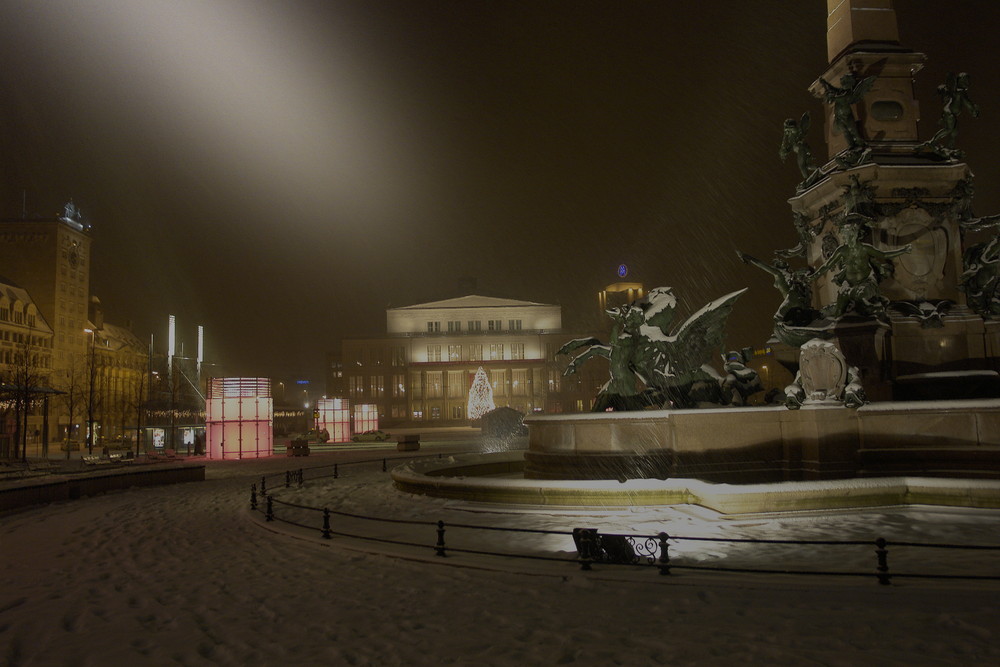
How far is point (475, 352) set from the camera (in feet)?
331

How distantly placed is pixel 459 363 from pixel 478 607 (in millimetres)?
88869

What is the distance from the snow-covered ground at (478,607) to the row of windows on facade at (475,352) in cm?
8820

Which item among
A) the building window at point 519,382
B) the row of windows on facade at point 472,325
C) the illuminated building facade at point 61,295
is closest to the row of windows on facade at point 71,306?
the illuminated building facade at point 61,295

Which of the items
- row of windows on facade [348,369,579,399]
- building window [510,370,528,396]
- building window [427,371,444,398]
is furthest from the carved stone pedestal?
building window [427,371,444,398]

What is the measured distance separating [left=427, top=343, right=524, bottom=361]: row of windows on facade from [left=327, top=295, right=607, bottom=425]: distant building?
13cm

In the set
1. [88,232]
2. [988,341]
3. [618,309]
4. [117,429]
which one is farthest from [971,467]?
[88,232]

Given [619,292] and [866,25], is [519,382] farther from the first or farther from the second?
[866,25]

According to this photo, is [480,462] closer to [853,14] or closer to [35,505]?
[35,505]

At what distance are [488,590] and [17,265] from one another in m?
87.2

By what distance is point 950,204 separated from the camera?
18.5m

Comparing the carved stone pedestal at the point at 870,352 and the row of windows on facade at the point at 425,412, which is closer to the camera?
the carved stone pedestal at the point at 870,352

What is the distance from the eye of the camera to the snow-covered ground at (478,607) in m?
6.25

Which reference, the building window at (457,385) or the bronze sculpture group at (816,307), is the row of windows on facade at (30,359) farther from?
the bronze sculpture group at (816,307)

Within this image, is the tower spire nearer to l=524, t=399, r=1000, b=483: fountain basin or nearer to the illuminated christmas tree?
l=524, t=399, r=1000, b=483: fountain basin
